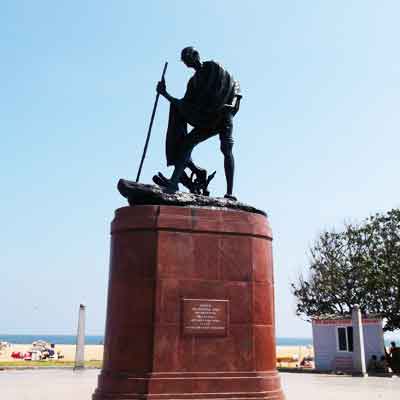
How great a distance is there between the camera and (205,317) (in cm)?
860

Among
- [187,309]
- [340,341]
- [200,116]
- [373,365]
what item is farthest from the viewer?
[340,341]

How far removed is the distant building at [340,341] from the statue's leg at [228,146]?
608 inches

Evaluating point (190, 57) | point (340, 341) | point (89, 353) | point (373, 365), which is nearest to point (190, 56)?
point (190, 57)

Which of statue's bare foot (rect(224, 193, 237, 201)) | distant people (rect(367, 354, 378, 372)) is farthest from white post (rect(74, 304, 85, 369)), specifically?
statue's bare foot (rect(224, 193, 237, 201))

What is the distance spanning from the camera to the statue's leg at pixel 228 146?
34.3 feet

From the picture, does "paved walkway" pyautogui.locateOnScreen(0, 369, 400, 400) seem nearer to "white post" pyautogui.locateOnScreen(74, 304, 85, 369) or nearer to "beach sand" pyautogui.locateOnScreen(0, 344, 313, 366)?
"white post" pyautogui.locateOnScreen(74, 304, 85, 369)

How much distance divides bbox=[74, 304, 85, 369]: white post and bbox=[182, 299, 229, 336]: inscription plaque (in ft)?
45.0

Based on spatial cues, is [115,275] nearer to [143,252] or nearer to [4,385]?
[143,252]

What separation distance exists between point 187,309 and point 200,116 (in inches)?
155

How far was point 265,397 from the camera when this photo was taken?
843cm

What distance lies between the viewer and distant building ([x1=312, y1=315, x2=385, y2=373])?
23250mm

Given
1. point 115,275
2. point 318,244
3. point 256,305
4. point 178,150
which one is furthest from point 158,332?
point 318,244

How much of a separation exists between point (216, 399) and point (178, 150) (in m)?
4.88

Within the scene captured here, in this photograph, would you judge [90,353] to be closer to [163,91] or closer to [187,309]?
[163,91]
